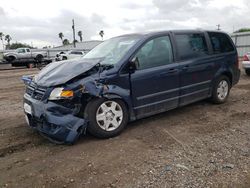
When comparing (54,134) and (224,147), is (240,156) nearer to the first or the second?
(224,147)

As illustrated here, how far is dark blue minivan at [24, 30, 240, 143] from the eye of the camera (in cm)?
398

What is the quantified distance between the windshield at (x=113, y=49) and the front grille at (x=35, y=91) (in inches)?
44.2

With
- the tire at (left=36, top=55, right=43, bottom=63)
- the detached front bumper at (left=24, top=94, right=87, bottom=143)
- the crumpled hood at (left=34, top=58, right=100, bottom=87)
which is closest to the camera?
the detached front bumper at (left=24, top=94, right=87, bottom=143)

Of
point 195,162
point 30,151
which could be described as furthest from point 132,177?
point 30,151

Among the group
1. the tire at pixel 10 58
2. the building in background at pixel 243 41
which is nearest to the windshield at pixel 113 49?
the tire at pixel 10 58

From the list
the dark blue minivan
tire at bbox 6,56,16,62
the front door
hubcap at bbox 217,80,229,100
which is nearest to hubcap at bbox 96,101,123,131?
the dark blue minivan

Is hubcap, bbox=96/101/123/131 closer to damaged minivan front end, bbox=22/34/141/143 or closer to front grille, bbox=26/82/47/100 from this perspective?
damaged minivan front end, bbox=22/34/141/143

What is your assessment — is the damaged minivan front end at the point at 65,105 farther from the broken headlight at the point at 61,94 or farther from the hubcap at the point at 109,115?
the hubcap at the point at 109,115

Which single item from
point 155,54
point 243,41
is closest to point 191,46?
point 155,54

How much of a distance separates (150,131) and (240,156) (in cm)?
150

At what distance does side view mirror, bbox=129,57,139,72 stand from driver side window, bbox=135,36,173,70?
0.09 ft

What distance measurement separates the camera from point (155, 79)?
188 inches

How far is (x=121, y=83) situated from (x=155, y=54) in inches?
37.6

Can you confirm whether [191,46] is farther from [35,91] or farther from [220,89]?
[35,91]
